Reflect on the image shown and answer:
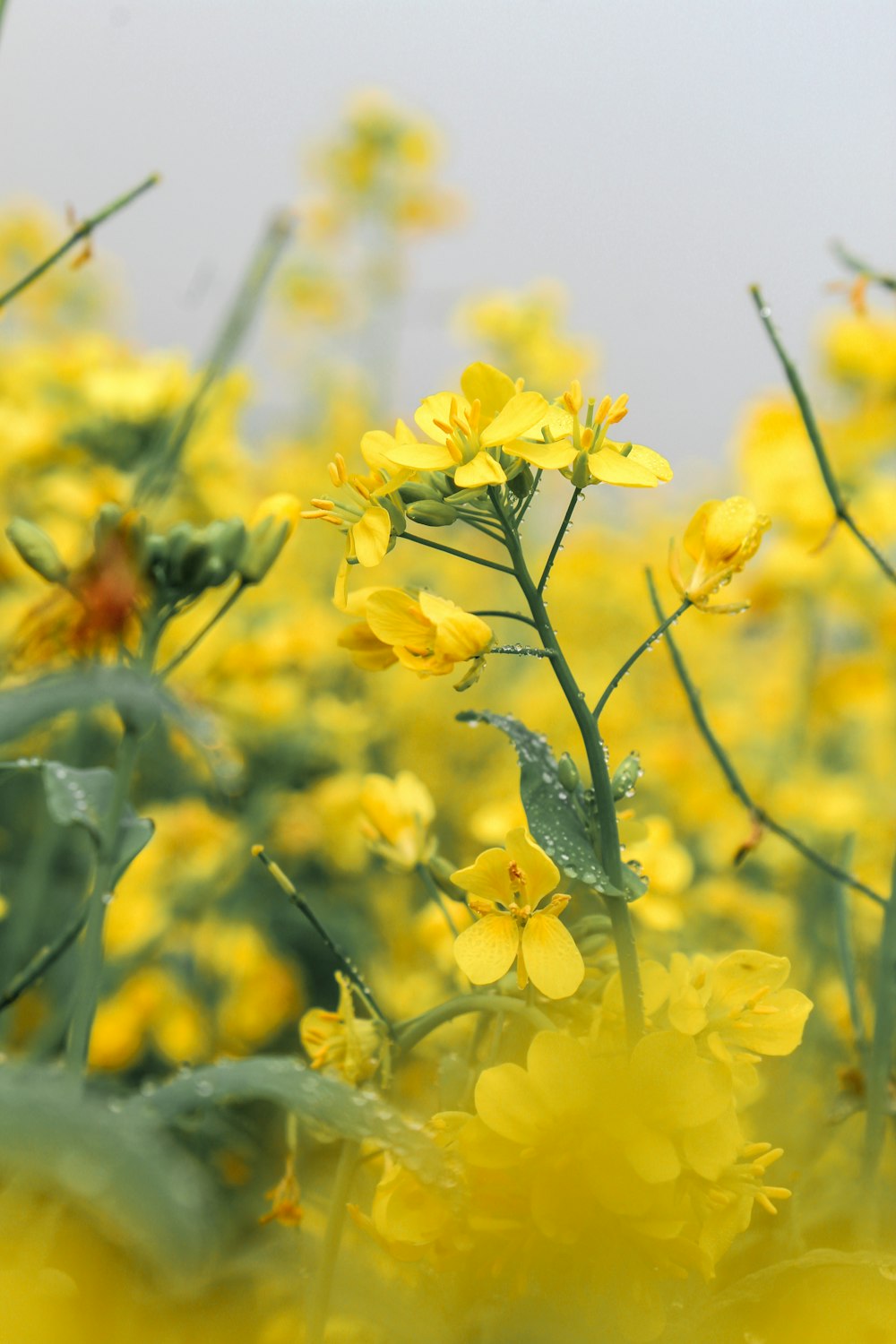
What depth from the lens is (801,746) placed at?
1.54 metres

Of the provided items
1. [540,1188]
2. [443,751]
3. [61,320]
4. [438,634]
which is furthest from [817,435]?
[61,320]

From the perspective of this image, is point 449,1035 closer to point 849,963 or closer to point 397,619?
point 849,963

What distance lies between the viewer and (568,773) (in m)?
0.39

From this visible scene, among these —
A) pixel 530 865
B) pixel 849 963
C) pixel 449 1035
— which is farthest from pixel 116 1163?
pixel 449 1035

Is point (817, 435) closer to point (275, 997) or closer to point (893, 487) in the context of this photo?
point (275, 997)

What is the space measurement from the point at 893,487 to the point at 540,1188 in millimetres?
1460

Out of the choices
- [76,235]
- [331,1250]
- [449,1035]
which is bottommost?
[449,1035]

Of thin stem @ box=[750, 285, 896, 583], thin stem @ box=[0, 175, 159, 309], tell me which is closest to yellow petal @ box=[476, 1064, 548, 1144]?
thin stem @ box=[750, 285, 896, 583]

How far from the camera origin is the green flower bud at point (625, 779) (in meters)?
0.41

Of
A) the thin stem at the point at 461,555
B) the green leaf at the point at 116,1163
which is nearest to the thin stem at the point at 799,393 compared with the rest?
the thin stem at the point at 461,555

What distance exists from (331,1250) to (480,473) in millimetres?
302

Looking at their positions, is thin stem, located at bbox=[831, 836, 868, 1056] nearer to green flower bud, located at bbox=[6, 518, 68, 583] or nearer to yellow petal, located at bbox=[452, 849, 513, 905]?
yellow petal, located at bbox=[452, 849, 513, 905]

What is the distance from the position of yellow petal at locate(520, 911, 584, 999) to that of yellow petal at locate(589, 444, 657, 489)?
0.16 meters

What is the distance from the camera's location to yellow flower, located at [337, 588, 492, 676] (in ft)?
1.23
